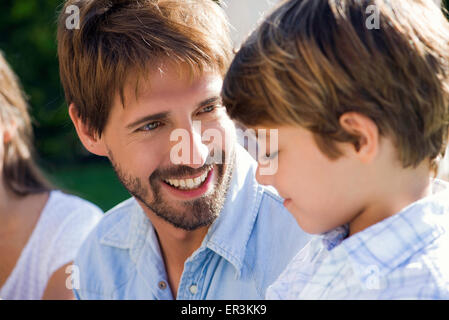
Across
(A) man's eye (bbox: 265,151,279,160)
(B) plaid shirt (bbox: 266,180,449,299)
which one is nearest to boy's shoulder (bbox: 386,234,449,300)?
(B) plaid shirt (bbox: 266,180,449,299)

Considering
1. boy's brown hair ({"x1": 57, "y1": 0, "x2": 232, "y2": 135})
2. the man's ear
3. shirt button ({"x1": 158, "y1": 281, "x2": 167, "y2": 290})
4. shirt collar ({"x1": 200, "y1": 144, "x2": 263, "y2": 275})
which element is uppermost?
boy's brown hair ({"x1": 57, "y1": 0, "x2": 232, "y2": 135})

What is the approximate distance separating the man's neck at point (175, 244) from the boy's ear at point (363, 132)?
0.98 meters

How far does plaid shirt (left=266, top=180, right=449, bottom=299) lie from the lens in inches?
52.2

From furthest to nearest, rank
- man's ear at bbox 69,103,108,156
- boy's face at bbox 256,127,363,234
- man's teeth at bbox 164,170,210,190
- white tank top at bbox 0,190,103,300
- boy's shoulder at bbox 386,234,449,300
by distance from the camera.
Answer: white tank top at bbox 0,190,103,300, man's ear at bbox 69,103,108,156, man's teeth at bbox 164,170,210,190, boy's face at bbox 256,127,363,234, boy's shoulder at bbox 386,234,449,300

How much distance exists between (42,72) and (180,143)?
544 centimetres

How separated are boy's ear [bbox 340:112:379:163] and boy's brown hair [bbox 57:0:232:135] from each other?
794mm

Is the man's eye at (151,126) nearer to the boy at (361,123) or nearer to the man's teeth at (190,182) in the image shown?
the man's teeth at (190,182)

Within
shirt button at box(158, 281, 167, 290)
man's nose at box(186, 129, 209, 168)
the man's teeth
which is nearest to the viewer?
man's nose at box(186, 129, 209, 168)

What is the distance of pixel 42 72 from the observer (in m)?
6.92

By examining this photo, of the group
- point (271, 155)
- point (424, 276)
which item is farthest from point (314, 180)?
point (424, 276)

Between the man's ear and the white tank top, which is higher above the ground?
the man's ear

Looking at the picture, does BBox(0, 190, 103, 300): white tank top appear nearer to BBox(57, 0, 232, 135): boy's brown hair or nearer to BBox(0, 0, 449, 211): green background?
BBox(57, 0, 232, 135): boy's brown hair
